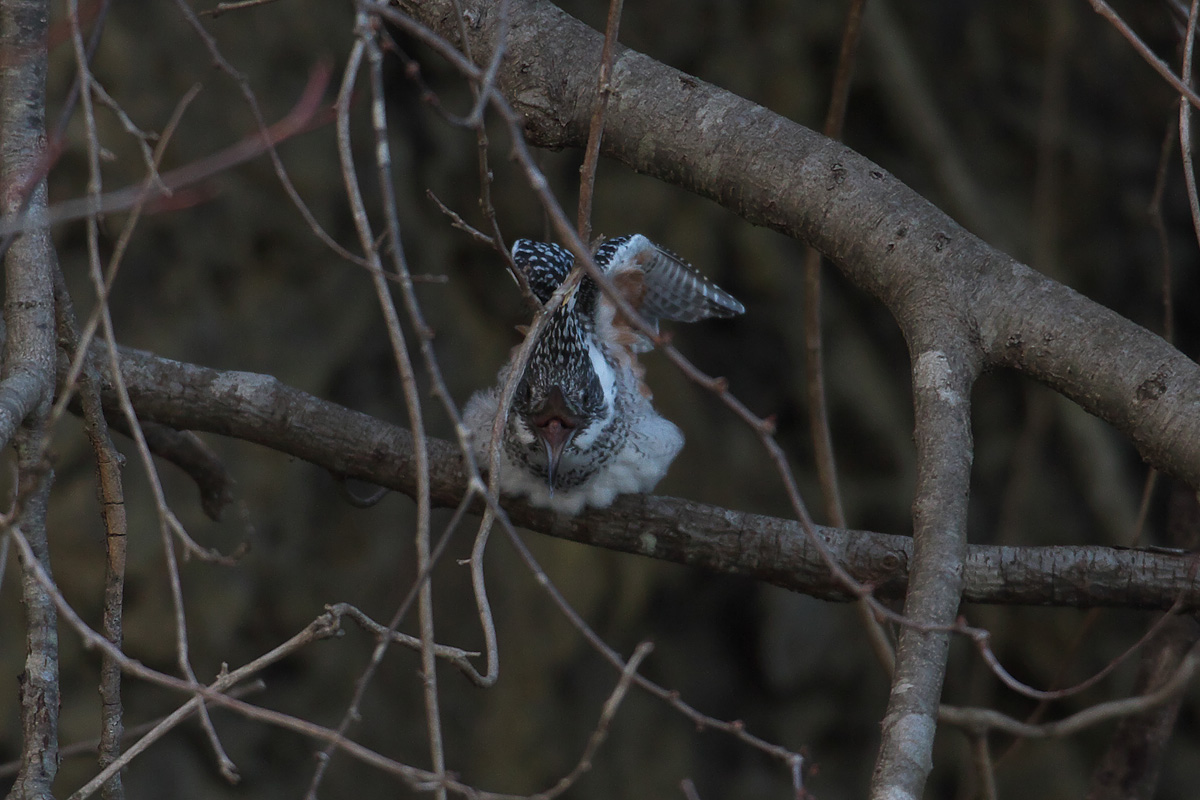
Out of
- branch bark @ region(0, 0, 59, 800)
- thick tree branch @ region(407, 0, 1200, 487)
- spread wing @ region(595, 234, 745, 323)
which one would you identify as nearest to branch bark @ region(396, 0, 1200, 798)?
thick tree branch @ region(407, 0, 1200, 487)

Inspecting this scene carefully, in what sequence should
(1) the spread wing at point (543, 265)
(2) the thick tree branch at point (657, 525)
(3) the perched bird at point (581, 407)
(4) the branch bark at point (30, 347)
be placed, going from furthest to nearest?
1. (1) the spread wing at point (543, 265)
2. (3) the perched bird at point (581, 407)
3. (2) the thick tree branch at point (657, 525)
4. (4) the branch bark at point (30, 347)

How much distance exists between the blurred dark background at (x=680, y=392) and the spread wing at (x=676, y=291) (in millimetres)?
1022

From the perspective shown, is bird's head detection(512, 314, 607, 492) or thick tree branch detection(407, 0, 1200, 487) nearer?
thick tree branch detection(407, 0, 1200, 487)

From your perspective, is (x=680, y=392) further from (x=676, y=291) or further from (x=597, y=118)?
(x=597, y=118)

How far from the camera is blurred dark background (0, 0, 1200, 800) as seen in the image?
4113mm

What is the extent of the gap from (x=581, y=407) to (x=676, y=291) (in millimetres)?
821

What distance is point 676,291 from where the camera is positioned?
335 cm

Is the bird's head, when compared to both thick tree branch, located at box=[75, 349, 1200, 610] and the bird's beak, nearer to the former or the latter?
the bird's beak

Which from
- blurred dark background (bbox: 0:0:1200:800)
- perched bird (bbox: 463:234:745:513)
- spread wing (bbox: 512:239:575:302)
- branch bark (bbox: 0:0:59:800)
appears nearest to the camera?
branch bark (bbox: 0:0:59:800)

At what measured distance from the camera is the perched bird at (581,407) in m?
2.59

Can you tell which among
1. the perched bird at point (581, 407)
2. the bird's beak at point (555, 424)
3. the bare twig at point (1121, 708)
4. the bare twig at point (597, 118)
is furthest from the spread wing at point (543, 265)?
the bare twig at point (1121, 708)

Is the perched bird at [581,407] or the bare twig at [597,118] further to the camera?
the perched bird at [581,407]

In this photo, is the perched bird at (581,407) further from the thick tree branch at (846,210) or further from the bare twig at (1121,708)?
the bare twig at (1121,708)

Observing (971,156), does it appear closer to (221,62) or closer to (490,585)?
(490,585)
